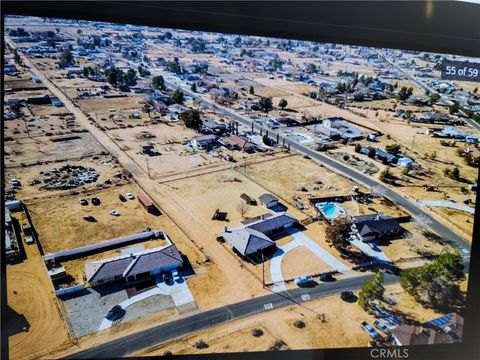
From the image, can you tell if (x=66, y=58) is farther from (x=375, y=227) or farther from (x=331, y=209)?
(x=375, y=227)

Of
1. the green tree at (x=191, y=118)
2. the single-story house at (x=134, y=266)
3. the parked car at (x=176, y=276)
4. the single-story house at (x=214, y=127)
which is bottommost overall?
the parked car at (x=176, y=276)

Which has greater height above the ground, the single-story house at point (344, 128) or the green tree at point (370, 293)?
the single-story house at point (344, 128)

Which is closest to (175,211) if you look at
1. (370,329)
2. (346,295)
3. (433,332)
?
(346,295)

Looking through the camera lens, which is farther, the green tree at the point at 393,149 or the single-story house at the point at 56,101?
the green tree at the point at 393,149

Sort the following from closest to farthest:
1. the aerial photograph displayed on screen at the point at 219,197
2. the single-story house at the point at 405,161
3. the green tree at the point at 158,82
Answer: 1. the aerial photograph displayed on screen at the point at 219,197
2. the green tree at the point at 158,82
3. the single-story house at the point at 405,161

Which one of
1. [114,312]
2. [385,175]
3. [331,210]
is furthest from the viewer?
[385,175]

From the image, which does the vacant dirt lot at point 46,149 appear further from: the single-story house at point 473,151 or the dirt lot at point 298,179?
the single-story house at point 473,151

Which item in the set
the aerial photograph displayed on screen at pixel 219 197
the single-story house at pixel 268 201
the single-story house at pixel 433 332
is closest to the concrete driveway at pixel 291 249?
the aerial photograph displayed on screen at pixel 219 197
